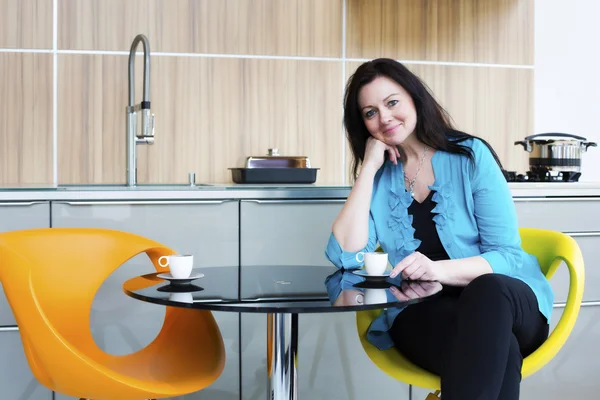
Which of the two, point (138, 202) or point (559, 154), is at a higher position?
point (559, 154)

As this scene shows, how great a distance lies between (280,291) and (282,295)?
6cm

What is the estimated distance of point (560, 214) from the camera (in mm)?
2812


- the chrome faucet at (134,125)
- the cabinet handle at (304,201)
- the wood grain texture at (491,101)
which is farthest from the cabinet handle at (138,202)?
the wood grain texture at (491,101)

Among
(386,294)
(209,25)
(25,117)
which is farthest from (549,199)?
(25,117)

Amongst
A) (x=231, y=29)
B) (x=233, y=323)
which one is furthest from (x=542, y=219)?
(x=231, y=29)

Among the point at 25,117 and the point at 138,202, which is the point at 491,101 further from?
A: the point at 25,117

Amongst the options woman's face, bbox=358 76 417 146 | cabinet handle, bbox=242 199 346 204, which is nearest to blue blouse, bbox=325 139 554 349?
woman's face, bbox=358 76 417 146

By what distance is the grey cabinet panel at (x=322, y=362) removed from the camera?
2.54 metres

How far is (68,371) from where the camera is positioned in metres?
1.72

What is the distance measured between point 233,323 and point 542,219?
121cm

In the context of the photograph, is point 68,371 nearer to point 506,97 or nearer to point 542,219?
point 542,219

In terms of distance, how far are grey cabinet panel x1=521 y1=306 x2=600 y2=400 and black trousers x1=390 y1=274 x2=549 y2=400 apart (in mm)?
947

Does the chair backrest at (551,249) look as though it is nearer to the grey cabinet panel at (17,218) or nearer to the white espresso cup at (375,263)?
the white espresso cup at (375,263)

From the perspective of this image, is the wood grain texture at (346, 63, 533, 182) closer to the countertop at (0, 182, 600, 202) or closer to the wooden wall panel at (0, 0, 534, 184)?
the wooden wall panel at (0, 0, 534, 184)
